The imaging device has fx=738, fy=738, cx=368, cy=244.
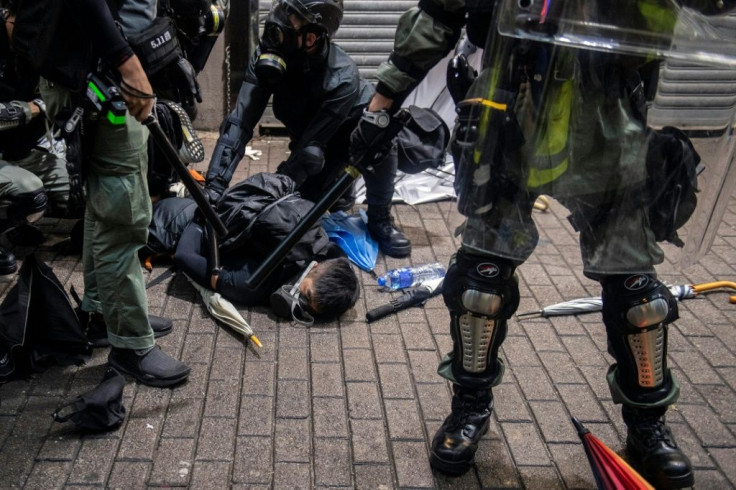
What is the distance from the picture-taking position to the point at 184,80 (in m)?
3.63

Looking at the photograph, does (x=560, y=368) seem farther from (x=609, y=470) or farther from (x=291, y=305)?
(x=291, y=305)

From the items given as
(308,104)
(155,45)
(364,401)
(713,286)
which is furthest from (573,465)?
(308,104)

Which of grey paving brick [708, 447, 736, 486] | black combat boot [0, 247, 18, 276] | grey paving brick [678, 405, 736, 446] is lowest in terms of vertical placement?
black combat boot [0, 247, 18, 276]

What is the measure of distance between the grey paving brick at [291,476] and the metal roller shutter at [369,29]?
175 inches

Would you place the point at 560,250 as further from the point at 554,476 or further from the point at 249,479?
the point at 249,479

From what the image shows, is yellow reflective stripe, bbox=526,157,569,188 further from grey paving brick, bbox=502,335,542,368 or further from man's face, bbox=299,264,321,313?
man's face, bbox=299,264,321,313

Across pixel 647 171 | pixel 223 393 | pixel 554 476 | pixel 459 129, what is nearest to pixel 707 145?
pixel 647 171

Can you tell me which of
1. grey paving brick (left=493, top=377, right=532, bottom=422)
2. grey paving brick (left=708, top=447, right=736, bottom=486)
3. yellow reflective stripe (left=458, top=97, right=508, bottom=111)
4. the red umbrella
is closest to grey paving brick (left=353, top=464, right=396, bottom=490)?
grey paving brick (left=493, top=377, right=532, bottom=422)

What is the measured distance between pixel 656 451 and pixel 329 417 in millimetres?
1335

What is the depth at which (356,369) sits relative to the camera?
141 inches

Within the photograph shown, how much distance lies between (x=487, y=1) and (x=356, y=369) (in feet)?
6.05

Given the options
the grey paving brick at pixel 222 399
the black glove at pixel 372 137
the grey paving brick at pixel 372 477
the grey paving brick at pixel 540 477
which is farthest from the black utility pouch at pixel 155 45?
the grey paving brick at pixel 540 477

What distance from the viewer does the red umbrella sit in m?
2.63

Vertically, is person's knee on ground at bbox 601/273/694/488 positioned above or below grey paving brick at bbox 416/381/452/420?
above
